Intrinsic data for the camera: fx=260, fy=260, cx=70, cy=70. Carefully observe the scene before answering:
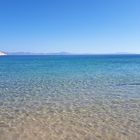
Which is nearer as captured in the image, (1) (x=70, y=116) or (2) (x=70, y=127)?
(2) (x=70, y=127)

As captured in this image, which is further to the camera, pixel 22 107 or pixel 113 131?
pixel 22 107

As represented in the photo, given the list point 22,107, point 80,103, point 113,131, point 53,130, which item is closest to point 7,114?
point 22,107

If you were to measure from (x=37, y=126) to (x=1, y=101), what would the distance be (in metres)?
4.95

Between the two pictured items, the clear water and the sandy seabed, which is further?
the clear water

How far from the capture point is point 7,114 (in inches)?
440

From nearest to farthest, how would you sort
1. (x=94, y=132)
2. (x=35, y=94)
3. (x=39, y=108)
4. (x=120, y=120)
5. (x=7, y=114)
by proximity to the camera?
(x=94, y=132)
(x=120, y=120)
(x=7, y=114)
(x=39, y=108)
(x=35, y=94)

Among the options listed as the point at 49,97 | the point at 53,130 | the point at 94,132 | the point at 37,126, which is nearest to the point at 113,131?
the point at 94,132

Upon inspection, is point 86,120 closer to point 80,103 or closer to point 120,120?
point 120,120

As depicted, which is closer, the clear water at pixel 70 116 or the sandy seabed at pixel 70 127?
the sandy seabed at pixel 70 127

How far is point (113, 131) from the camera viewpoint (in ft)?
29.3

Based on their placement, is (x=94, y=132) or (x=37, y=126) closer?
(x=94, y=132)

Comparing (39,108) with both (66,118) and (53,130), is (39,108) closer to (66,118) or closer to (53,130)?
(66,118)

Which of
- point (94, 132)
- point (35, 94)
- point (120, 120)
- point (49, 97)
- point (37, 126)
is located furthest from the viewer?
point (35, 94)

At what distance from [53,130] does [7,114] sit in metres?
2.95
